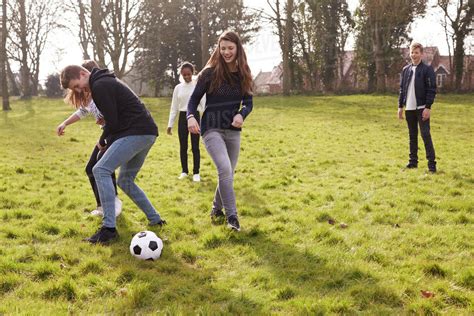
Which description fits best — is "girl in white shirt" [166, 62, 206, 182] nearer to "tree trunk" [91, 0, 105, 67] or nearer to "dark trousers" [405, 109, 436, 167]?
"dark trousers" [405, 109, 436, 167]

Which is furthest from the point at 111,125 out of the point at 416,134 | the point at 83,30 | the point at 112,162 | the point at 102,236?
the point at 83,30

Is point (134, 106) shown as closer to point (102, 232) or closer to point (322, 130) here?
point (102, 232)

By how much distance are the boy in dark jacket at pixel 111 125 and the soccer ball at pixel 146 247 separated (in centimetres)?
58

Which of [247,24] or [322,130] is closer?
[322,130]

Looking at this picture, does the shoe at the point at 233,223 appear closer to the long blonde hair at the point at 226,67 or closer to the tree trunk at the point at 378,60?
the long blonde hair at the point at 226,67

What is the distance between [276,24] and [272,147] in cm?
2280

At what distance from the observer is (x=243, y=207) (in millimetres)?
6109

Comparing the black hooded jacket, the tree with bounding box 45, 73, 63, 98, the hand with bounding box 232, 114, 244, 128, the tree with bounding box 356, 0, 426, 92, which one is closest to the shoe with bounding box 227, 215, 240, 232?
the hand with bounding box 232, 114, 244, 128

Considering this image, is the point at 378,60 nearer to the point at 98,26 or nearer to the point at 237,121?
the point at 98,26

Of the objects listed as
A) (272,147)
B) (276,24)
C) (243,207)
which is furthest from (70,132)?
(276,24)

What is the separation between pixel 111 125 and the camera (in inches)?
176

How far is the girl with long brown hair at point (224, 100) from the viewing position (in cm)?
486

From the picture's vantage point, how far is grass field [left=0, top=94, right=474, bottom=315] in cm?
341

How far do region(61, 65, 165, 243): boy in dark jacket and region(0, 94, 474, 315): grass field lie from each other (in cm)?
57
